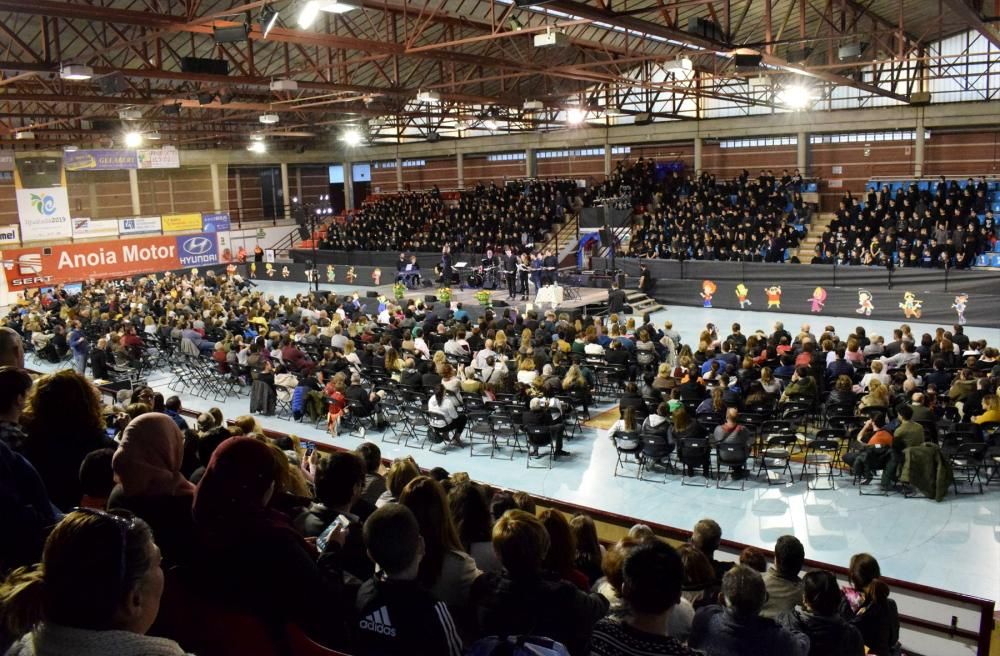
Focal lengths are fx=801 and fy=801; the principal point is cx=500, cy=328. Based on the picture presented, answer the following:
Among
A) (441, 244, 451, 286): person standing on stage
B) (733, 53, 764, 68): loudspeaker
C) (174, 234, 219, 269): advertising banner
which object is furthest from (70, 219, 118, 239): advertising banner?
(733, 53, 764, 68): loudspeaker

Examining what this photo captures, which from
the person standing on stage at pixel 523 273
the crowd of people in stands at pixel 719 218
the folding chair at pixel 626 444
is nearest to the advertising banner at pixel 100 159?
the person standing on stage at pixel 523 273

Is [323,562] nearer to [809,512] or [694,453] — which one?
[809,512]

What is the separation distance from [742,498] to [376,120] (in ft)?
108

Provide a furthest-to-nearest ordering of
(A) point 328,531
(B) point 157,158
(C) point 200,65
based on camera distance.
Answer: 1. (B) point 157,158
2. (C) point 200,65
3. (A) point 328,531

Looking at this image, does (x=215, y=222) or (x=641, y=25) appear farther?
(x=215, y=222)

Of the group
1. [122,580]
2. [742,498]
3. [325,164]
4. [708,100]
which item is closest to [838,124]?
[708,100]

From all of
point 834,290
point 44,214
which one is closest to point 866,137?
point 834,290

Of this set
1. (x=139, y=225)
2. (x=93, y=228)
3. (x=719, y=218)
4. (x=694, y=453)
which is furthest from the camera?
(x=139, y=225)

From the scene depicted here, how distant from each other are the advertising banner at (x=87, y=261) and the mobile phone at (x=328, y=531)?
33.9m

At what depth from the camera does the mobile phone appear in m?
3.40

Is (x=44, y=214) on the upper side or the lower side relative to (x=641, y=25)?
lower

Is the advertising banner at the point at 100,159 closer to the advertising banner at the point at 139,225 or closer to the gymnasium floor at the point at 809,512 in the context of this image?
the advertising banner at the point at 139,225

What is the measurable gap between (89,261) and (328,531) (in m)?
34.9

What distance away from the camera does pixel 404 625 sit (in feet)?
8.93
